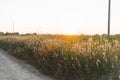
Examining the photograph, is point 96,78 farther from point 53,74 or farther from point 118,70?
point 53,74

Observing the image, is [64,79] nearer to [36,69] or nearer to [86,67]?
[86,67]

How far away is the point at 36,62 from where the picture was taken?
1752 cm

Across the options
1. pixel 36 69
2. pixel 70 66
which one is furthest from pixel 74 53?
pixel 36 69

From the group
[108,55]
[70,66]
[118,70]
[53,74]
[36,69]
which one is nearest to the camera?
[118,70]

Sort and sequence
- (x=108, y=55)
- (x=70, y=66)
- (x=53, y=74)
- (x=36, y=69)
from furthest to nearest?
(x=36, y=69) → (x=53, y=74) → (x=70, y=66) → (x=108, y=55)

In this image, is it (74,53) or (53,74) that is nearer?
(74,53)

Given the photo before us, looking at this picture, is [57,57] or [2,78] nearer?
[2,78]

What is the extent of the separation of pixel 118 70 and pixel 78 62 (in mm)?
1900

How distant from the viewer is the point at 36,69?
16.5m

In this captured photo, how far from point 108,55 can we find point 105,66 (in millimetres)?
531

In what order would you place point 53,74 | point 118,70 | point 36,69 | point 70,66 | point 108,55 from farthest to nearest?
point 36,69 < point 53,74 < point 70,66 < point 108,55 < point 118,70

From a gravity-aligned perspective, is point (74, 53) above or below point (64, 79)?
above

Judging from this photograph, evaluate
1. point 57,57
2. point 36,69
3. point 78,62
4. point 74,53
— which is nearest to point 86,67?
point 78,62

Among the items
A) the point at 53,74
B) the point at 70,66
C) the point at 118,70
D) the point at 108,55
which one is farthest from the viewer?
the point at 53,74
